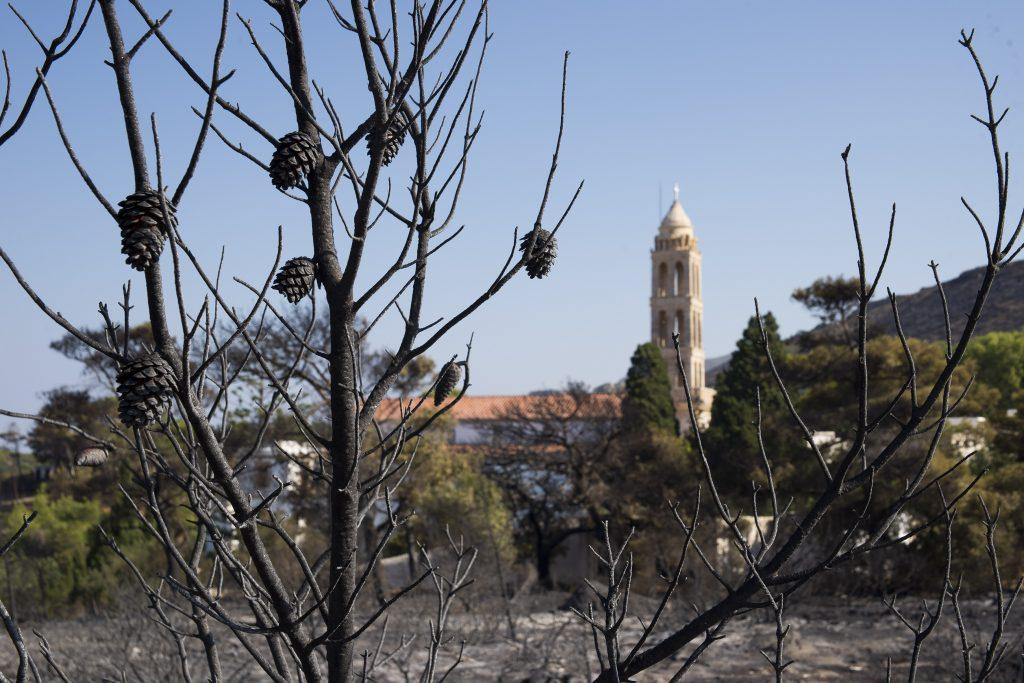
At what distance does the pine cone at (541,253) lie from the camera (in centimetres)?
170

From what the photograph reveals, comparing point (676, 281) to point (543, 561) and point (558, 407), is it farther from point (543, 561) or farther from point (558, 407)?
point (543, 561)

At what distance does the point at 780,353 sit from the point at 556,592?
740 cm

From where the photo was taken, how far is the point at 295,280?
1.61 m

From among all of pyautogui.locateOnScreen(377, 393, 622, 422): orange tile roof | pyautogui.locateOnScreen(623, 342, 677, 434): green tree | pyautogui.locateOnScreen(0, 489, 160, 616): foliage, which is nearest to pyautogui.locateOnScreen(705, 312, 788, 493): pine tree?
pyautogui.locateOnScreen(623, 342, 677, 434): green tree

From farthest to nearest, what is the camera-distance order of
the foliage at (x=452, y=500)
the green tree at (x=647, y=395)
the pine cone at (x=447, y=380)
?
the green tree at (x=647, y=395) < the foliage at (x=452, y=500) < the pine cone at (x=447, y=380)

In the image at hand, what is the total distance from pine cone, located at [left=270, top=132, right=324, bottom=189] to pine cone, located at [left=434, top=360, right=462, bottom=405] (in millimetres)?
414

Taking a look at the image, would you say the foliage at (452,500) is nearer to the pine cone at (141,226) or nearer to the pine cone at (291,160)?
the pine cone at (291,160)

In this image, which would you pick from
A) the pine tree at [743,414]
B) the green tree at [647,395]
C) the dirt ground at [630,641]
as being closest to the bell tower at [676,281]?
the green tree at [647,395]

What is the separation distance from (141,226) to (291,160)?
1.02 feet

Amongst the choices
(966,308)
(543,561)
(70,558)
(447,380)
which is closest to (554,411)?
(543,561)

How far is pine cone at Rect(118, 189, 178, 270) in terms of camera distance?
134cm

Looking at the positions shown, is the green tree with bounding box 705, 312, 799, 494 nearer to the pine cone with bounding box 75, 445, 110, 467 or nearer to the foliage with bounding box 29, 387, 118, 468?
the foliage with bounding box 29, 387, 118, 468

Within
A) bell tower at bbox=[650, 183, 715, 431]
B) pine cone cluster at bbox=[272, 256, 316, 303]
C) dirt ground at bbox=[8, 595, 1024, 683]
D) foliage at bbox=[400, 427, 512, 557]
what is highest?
bell tower at bbox=[650, 183, 715, 431]

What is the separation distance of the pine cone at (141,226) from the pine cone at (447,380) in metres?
0.59
